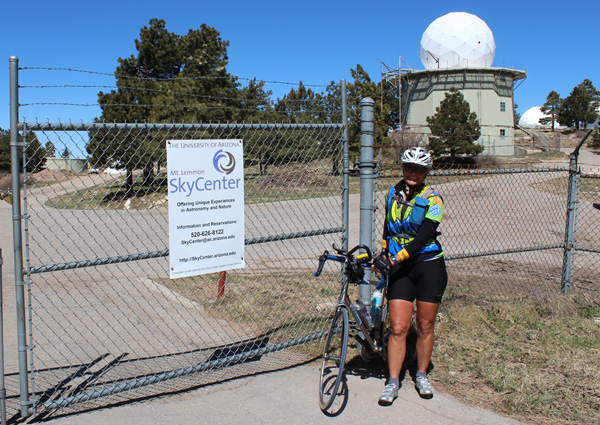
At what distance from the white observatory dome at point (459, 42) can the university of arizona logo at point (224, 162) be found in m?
36.8

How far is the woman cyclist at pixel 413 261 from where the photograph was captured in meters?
3.94

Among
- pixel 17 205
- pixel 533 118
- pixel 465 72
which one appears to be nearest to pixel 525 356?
pixel 17 205

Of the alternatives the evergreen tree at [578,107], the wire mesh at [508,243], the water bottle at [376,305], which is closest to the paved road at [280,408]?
the water bottle at [376,305]

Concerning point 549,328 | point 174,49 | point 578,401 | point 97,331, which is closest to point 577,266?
point 549,328

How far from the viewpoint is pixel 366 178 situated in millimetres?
4602

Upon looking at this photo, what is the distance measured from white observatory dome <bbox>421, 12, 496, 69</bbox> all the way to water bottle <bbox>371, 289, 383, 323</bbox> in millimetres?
36493

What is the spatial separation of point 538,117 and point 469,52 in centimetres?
3544

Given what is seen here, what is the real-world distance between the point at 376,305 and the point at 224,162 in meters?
1.73

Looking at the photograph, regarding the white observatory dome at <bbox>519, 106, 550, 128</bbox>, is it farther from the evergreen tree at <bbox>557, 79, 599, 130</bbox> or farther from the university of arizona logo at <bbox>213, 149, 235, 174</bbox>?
the university of arizona logo at <bbox>213, 149, 235, 174</bbox>

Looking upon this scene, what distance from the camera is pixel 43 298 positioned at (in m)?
6.73

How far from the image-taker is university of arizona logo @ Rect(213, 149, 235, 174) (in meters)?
4.16

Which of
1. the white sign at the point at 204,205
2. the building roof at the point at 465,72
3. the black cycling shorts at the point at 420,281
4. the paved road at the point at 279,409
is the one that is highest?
the building roof at the point at 465,72

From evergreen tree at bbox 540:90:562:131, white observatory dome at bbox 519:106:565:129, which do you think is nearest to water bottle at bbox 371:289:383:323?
evergreen tree at bbox 540:90:562:131

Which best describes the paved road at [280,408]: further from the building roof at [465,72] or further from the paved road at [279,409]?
the building roof at [465,72]
